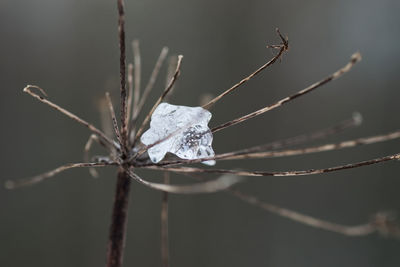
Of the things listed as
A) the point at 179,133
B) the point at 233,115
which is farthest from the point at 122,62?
the point at 233,115

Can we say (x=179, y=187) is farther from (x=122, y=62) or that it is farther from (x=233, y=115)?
(x=233, y=115)

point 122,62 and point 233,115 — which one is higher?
point 233,115

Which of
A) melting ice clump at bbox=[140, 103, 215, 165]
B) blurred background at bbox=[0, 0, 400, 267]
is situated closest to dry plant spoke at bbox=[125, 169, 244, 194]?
melting ice clump at bbox=[140, 103, 215, 165]

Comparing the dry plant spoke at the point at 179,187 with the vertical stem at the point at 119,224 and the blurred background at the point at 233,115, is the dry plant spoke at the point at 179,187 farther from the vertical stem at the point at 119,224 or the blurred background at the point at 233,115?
the blurred background at the point at 233,115

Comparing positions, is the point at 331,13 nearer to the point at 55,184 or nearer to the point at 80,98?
the point at 80,98

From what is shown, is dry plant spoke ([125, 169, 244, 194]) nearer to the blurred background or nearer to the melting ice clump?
the melting ice clump

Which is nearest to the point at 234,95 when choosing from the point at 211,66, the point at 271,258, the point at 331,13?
the point at 211,66
